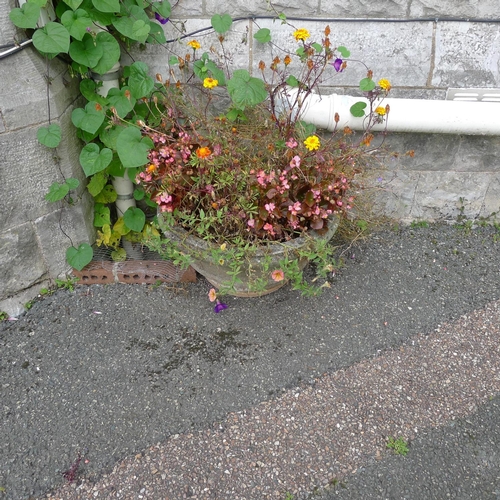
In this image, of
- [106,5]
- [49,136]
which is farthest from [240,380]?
[106,5]

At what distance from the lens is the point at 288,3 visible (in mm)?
2393

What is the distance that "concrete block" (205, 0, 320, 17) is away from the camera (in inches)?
93.7

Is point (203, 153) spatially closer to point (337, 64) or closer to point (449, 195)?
point (337, 64)

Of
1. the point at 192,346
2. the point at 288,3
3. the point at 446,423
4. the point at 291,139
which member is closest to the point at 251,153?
the point at 291,139

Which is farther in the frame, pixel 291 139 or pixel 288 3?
pixel 288 3

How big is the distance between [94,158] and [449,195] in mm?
2114

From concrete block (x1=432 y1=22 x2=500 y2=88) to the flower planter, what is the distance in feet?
3.66

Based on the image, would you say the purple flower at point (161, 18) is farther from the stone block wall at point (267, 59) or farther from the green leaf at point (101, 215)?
the green leaf at point (101, 215)

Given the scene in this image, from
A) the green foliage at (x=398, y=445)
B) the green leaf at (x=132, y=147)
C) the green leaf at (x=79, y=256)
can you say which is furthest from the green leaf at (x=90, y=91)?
the green foliage at (x=398, y=445)

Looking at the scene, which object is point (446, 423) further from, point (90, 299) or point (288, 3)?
point (288, 3)

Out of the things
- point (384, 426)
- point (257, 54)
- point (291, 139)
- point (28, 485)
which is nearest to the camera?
point (28, 485)

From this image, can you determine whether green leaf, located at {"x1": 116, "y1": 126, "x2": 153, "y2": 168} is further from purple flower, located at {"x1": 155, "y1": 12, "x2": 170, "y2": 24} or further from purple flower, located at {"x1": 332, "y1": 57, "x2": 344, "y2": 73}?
purple flower, located at {"x1": 332, "y1": 57, "x2": 344, "y2": 73}

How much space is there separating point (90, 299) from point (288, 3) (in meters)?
1.84

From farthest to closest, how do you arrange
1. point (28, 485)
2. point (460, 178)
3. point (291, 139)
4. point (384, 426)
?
1. point (460, 178)
2. point (291, 139)
3. point (384, 426)
4. point (28, 485)
